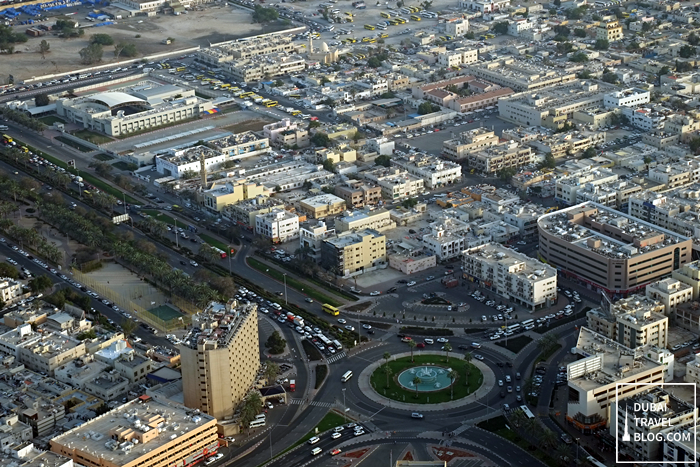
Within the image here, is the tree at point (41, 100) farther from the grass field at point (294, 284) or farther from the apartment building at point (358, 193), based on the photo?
the grass field at point (294, 284)

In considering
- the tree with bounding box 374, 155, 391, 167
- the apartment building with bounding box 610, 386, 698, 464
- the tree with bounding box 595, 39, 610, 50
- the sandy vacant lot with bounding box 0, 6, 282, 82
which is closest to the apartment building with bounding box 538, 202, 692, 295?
the apartment building with bounding box 610, 386, 698, 464

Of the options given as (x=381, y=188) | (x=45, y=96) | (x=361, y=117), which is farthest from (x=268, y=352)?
(x=45, y=96)

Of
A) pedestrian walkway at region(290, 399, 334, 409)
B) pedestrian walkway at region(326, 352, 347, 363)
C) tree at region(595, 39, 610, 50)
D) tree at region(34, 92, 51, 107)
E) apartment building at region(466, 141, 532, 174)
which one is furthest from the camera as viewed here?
tree at region(595, 39, 610, 50)

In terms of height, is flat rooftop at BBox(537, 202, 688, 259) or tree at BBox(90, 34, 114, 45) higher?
tree at BBox(90, 34, 114, 45)

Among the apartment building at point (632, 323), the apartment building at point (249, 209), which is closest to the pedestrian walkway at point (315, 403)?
the apartment building at point (632, 323)

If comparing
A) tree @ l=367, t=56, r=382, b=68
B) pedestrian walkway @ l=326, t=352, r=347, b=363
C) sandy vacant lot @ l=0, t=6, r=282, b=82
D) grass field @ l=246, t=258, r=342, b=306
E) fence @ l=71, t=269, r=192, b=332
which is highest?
sandy vacant lot @ l=0, t=6, r=282, b=82

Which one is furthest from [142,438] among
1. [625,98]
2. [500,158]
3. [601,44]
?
[601,44]

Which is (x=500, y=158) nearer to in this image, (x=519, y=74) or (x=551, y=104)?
(x=551, y=104)

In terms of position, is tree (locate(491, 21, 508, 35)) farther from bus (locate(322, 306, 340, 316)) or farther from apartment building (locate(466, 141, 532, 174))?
bus (locate(322, 306, 340, 316))
